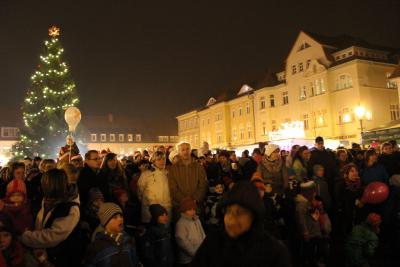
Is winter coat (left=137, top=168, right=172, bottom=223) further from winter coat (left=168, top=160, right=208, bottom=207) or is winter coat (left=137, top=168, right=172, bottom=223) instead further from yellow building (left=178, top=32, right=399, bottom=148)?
yellow building (left=178, top=32, right=399, bottom=148)

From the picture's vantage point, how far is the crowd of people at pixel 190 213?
2.74 m

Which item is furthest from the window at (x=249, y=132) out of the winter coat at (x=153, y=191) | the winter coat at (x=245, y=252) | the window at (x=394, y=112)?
the winter coat at (x=245, y=252)

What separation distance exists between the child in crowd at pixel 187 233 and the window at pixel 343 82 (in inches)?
1302

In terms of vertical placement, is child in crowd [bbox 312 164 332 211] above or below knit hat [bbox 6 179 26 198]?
below

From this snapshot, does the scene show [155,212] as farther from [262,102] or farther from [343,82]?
[262,102]

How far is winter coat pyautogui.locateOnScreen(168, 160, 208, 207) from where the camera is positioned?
6887 millimetres

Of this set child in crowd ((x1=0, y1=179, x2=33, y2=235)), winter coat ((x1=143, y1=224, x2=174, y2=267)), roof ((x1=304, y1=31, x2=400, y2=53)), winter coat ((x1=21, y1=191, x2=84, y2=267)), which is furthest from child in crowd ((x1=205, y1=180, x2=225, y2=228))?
roof ((x1=304, y1=31, x2=400, y2=53))

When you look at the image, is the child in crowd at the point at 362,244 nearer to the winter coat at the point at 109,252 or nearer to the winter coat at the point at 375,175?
the winter coat at the point at 375,175

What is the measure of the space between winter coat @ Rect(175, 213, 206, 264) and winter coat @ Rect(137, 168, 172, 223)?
820mm

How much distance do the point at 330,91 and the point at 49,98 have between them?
2586 cm

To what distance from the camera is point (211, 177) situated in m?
9.38

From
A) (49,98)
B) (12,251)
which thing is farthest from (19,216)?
(49,98)

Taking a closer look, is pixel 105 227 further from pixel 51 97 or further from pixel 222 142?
pixel 222 142

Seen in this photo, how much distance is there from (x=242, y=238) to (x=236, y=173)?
7633mm
